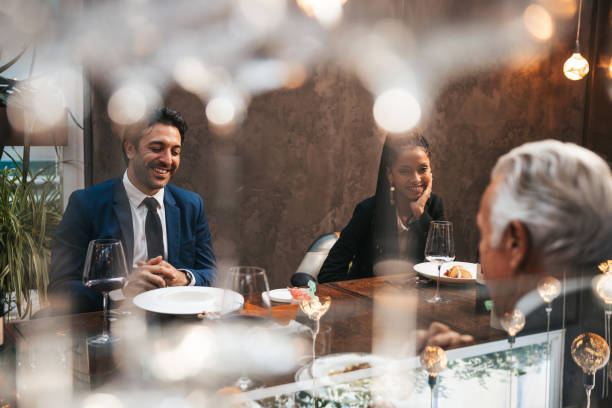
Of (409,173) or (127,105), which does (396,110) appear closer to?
(409,173)

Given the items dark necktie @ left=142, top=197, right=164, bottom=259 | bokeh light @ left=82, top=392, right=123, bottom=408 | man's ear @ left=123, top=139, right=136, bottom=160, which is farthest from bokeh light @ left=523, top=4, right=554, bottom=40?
bokeh light @ left=82, top=392, right=123, bottom=408

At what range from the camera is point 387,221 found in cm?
211

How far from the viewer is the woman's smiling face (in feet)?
6.82

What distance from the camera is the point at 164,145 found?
93.4 inches

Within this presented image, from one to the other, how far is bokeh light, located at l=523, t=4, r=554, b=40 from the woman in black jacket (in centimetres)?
234

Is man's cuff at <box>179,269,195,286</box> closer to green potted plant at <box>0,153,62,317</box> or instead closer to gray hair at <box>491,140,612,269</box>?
green potted plant at <box>0,153,62,317</box>

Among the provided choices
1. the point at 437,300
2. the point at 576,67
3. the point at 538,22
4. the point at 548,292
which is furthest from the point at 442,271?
the point at 538,22

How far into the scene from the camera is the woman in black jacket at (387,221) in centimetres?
210

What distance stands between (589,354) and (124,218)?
5.76 feet

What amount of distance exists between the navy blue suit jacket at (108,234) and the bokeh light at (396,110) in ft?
5.53

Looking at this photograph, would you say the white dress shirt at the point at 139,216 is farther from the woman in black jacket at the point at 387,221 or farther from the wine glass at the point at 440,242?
the wine glass at the point at 440,242

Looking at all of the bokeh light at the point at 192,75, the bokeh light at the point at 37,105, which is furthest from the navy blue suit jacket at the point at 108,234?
the bokeh light at the point at 192,75

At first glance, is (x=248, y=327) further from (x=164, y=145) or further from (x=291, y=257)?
(x=291, y=257)

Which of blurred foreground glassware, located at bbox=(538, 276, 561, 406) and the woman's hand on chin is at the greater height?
the woman's hand on chin
